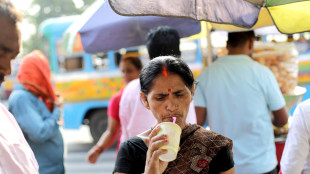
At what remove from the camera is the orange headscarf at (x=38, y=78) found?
134 inches

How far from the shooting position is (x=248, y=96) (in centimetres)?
284

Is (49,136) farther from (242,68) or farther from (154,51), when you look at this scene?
(242,68)

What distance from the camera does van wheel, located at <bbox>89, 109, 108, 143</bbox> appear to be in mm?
9375

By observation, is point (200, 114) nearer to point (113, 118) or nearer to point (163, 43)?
point (163, 43)

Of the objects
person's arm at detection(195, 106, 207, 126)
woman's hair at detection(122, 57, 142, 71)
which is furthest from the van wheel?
person's arm at detection(195, 106, 207, 126)

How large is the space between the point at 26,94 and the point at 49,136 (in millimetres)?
398

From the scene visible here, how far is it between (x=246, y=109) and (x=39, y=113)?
1718 millimetres

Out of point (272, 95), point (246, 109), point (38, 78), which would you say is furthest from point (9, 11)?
point (38, 78)

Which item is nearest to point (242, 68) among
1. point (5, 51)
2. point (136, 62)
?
point (136, 62)

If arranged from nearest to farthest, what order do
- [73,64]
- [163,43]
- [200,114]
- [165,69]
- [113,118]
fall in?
1. [165,69]
2. [163,43]
3. [200,114]
4. [113,118]
5. [73,64]

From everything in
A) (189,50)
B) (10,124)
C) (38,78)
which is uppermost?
(10,124)

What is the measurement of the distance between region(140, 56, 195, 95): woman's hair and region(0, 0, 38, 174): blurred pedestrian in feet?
1.86

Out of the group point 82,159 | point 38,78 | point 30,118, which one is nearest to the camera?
point 30,118

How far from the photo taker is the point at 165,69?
1.73 metres
